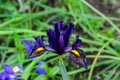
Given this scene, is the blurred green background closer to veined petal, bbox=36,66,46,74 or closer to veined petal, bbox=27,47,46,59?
veined petal, bbox=36,66,46,74

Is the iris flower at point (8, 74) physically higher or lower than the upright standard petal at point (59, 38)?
lower

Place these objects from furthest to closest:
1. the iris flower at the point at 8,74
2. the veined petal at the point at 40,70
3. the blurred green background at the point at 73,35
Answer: the blurred green background at the point at 73,35, the veined petal at the point at 40,70, the iris flower at the point at 8,74

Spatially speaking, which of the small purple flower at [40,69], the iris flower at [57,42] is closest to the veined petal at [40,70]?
the small purple flower at [40,69]

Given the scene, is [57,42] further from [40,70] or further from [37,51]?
[40,70]

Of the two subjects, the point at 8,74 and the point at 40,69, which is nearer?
the point at 8,74

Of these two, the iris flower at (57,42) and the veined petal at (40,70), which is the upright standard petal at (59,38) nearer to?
the iris flower at (57,42)

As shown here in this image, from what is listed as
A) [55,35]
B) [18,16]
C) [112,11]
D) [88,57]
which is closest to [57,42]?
[55,35]

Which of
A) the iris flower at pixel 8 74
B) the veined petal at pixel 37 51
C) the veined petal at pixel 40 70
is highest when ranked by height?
the veined petal at pixel 37 51

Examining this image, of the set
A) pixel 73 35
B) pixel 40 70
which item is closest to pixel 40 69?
pixel 40 70

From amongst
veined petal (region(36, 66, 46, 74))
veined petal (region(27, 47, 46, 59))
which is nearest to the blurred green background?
veined petal (region(36, 66, 46, 74))
